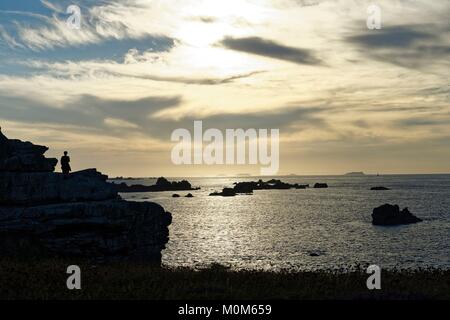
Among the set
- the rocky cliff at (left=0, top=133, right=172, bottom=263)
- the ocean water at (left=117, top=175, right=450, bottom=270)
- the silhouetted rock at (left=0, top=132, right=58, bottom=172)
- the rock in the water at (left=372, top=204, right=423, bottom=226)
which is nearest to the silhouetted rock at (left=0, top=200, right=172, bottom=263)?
the rocky cliff at (left=0, top=133, right=172, bottom=263)

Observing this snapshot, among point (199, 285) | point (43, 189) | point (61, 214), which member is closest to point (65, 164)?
point (43, 189)

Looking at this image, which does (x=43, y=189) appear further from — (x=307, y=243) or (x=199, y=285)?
(x=307, y=243)

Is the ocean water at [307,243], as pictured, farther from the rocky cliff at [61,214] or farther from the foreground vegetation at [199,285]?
the foreground vegetation at [199,285]

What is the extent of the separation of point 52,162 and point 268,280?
1956cm

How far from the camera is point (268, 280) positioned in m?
20.0

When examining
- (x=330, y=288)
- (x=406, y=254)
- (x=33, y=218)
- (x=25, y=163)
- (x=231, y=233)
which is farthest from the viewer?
(x=231, y=233)

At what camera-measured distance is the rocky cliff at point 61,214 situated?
27734 mm

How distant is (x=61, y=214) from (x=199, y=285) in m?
13.9

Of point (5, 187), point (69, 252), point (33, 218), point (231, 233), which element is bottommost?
point (231, 233)

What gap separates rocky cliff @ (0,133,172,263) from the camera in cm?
2773

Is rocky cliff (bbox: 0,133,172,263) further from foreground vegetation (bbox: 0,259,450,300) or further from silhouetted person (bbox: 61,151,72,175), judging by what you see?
foreground vegetation (bbox: 0,259,450,300)
